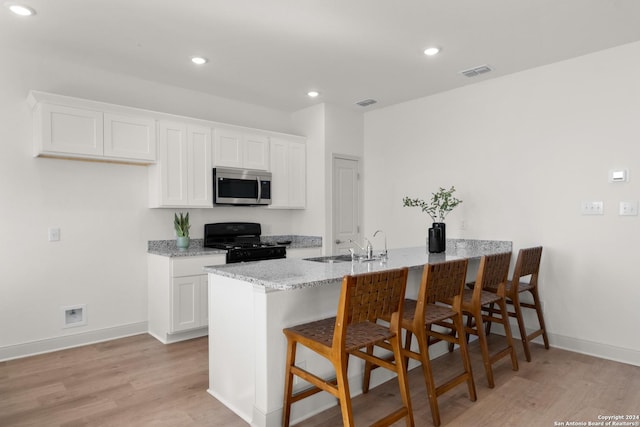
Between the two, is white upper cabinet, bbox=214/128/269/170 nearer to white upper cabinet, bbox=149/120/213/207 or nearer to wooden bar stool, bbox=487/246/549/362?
white upper cabinet, bbox=149/120/213/207

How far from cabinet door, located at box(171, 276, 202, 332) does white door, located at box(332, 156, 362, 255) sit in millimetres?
1850

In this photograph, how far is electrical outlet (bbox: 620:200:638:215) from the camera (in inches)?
124

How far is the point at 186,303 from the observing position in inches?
148

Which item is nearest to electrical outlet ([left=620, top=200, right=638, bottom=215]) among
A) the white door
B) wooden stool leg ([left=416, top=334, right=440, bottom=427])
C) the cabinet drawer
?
wooden stool leg ([left=416, top=334, right=440, bottom=427])

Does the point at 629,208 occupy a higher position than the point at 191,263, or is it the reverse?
the point at 629,208

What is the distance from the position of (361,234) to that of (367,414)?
10.2ft

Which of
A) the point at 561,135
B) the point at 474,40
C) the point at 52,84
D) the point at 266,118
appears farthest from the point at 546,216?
the point at 52,84

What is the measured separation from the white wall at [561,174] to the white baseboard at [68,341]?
330cm

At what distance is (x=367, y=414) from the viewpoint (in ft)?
7.73

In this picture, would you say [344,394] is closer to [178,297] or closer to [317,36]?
[178,297]

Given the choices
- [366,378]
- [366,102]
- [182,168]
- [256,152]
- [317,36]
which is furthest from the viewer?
[366,102]

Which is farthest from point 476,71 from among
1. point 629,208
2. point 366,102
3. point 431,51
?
point 629,208

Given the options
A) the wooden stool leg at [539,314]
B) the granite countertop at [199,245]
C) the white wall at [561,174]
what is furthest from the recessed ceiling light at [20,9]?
the wooden stool leg at [539,314]

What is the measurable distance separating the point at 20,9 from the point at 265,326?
8.74 ft
